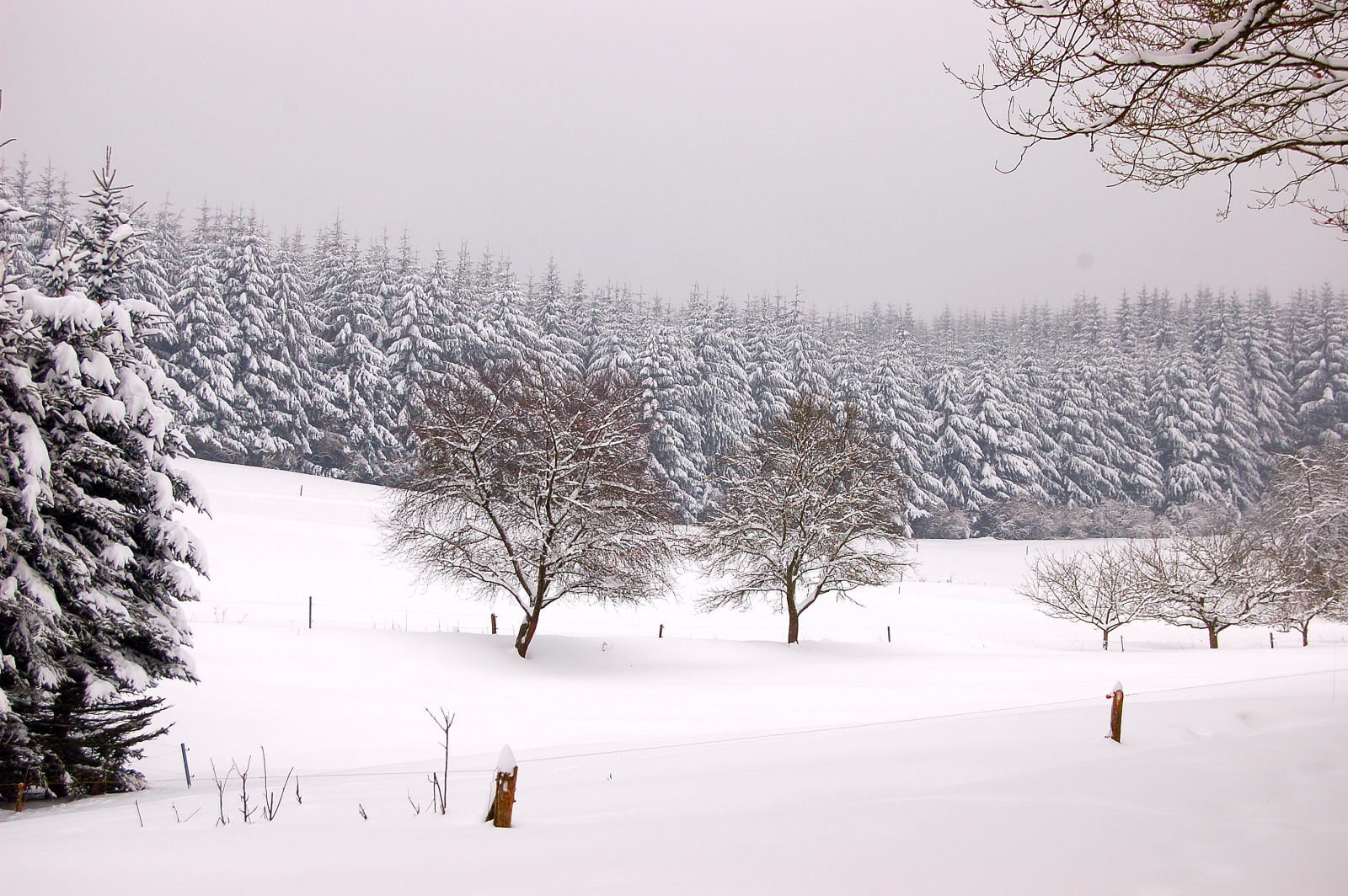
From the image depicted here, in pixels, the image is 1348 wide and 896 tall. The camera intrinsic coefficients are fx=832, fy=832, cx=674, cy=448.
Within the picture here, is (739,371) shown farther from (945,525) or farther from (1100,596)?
(1100,596)

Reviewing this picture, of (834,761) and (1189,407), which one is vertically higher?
(1189,407)

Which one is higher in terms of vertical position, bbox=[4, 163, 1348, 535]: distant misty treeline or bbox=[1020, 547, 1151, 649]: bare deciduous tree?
bbox=[4, 163, 1348, 535]: distant misty treeline

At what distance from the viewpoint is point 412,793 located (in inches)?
338

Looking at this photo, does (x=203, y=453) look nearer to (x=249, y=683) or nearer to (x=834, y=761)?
(x=249, y=683)

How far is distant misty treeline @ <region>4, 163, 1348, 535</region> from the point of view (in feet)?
168

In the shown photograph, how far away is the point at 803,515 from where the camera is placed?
90.8 ft

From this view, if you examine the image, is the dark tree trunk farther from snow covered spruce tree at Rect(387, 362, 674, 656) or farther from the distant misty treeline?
the distant misty treeline

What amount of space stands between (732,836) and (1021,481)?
66.2m

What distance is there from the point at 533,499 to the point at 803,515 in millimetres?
9804

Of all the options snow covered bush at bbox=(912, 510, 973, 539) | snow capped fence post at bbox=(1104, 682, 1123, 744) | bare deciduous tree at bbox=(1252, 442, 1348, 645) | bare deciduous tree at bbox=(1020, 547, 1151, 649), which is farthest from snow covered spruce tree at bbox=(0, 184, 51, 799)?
snow covered bush at bbox=(912, 510, 973, 539)

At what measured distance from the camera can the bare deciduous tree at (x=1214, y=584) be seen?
31641 mm

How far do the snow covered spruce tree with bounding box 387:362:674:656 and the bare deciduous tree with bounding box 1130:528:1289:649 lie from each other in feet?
70.0

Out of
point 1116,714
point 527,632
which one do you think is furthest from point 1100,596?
point 1116,714

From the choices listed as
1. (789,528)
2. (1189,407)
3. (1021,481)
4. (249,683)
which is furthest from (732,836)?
(1189,407)
